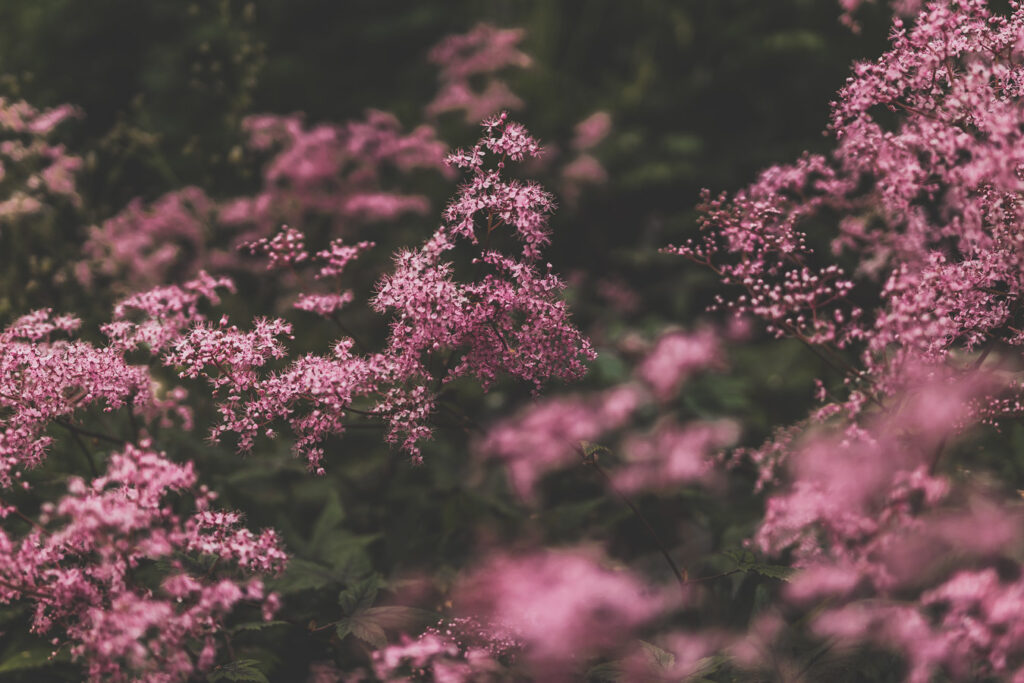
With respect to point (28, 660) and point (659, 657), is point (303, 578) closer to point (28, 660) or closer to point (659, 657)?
point (28, 660)

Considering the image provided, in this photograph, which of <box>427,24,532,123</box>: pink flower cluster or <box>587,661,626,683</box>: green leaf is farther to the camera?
<box>427,24,532,123</box>: pink flower cluster

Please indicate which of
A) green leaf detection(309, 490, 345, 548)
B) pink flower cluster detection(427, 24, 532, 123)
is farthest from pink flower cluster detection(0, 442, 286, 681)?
pink flower cluster detection(427, 24, 532, 123)

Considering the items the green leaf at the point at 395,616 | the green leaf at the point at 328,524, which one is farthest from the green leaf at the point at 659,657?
the green leaf at the point at 328,524

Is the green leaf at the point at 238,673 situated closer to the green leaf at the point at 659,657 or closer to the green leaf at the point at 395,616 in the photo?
the green leaf at the point at 395,616

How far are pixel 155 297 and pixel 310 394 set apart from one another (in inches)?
26.7

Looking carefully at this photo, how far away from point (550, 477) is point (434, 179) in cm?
301

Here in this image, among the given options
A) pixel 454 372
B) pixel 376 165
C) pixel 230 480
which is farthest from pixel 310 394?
pixel 376 165

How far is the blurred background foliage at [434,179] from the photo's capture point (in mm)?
2697

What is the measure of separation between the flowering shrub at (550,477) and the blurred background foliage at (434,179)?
34mm

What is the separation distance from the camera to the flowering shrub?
174 cm

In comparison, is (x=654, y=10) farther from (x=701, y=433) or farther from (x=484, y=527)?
(x=484, y=527)

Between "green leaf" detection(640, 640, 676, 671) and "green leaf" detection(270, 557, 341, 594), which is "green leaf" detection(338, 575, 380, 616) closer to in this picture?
"green leaf" detection(270, 557, 341, 594)

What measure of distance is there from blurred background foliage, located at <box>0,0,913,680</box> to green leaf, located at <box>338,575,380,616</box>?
0.39 ft

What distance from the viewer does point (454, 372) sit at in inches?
79.3
